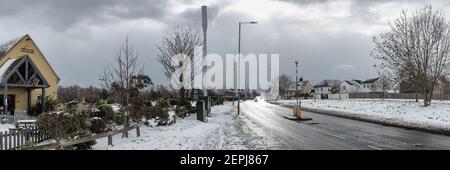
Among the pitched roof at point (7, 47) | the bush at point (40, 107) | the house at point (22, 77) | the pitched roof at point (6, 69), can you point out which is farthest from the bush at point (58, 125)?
the pitched roof at point (7, 47)

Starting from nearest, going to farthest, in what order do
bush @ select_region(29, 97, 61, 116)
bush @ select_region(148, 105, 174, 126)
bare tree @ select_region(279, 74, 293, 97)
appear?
1. bush @ select_region(148, 105, 174, 126)
2. bush @ select_region(29, 97, 61, 116)
3. bare tree @ select_region(279, 74, 293, 97)

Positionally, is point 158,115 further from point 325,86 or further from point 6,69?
point 325,86

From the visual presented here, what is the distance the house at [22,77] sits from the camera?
35.5 meters

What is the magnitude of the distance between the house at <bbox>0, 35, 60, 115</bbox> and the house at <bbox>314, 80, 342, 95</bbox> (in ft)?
422

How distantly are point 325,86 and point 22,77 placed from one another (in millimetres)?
141965

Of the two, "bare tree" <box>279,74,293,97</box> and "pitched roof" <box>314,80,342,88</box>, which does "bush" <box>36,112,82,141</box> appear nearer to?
"bare tree" <box>279,74,293,97</box>

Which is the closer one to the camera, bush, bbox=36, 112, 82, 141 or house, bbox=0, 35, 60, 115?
bush, bbox=36, 112, 82, 141

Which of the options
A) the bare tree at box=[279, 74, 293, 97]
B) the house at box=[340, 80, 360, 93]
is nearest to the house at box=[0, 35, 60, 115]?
the bare tree at box=[279, 74, 293, 97]

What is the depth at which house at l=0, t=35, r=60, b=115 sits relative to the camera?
35.5 metres

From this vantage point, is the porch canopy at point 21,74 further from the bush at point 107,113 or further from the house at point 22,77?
the bush at point 107,113

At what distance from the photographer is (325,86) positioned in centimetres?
16825

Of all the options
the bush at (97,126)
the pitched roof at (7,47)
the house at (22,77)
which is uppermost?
the pitched roof at (7,47)

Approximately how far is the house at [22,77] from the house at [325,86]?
422 ft
